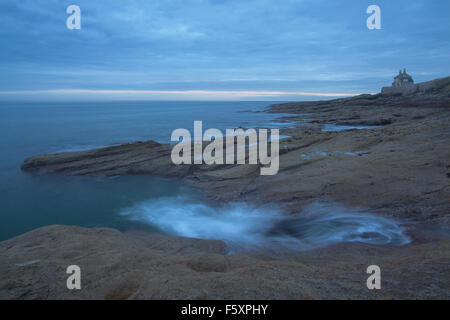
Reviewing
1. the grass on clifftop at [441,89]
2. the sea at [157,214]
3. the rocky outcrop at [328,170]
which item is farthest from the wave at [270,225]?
the grass on clifftop at [441,89]

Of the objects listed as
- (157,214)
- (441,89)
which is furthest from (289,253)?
(441,89)

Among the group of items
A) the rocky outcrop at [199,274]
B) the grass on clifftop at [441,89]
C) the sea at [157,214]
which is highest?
the grass on clifftop at [441,89]

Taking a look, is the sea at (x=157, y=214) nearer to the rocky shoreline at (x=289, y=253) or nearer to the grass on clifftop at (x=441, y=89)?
the rocky shoreline at (x=289, y=253)

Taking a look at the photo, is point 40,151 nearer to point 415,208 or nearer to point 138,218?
point 138,218

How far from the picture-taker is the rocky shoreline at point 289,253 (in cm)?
358

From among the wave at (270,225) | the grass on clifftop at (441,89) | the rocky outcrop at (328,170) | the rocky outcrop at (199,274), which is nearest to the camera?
the rocky outcrop at (199,274)

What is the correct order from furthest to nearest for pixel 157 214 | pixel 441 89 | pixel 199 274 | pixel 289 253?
pixel 441 89 < pixel 157 214 < pixel 289 253 < pixel 199 274

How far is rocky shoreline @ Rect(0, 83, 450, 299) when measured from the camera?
11.8 feet

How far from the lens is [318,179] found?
9797 mm

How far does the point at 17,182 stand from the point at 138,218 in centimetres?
873

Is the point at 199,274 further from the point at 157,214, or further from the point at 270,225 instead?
the point at 157,214

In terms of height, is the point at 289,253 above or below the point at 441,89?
below

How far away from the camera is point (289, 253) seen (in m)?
6.39

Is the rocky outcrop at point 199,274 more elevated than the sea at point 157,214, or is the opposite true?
the rocky outcrop at point 199,274
